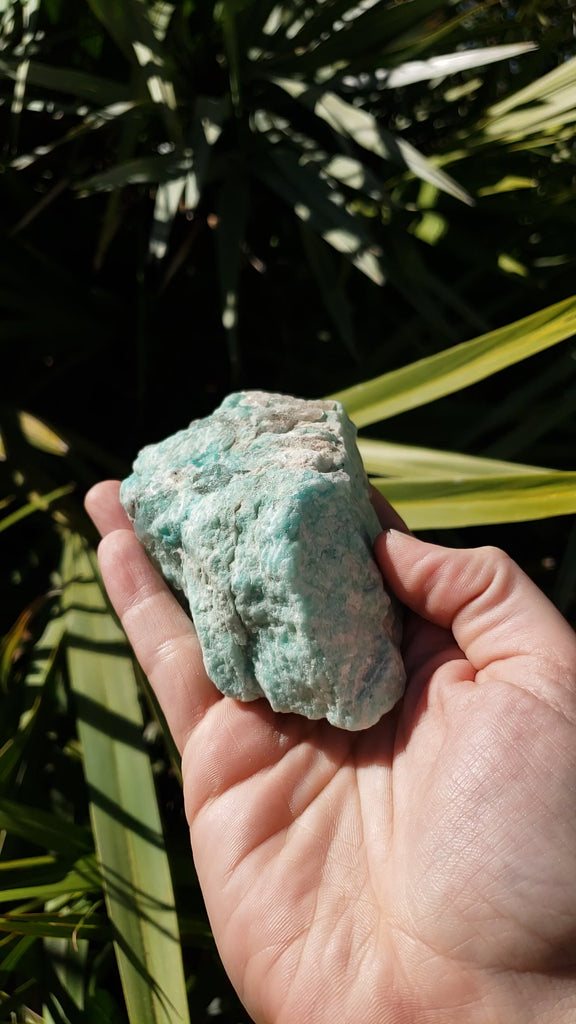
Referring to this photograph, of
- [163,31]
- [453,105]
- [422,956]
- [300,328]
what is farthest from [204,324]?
[422,956]

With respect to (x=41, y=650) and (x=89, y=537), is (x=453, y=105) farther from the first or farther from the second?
(x=41, y=650)

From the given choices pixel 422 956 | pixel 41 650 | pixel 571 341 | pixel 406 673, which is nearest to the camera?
pixel 422 956

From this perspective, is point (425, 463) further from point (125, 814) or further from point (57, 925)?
point (57, 925)

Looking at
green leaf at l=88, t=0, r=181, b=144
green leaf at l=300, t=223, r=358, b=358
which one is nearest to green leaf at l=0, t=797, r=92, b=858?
green leaf at l=300, t=223, r=358, b=358

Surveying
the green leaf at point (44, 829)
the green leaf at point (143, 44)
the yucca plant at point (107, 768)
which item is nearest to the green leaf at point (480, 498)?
the yucca plant at point (107, 768)

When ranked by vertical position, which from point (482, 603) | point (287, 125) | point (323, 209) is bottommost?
point (482, 603)

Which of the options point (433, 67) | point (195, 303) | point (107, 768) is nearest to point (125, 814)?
point (107, 768)
